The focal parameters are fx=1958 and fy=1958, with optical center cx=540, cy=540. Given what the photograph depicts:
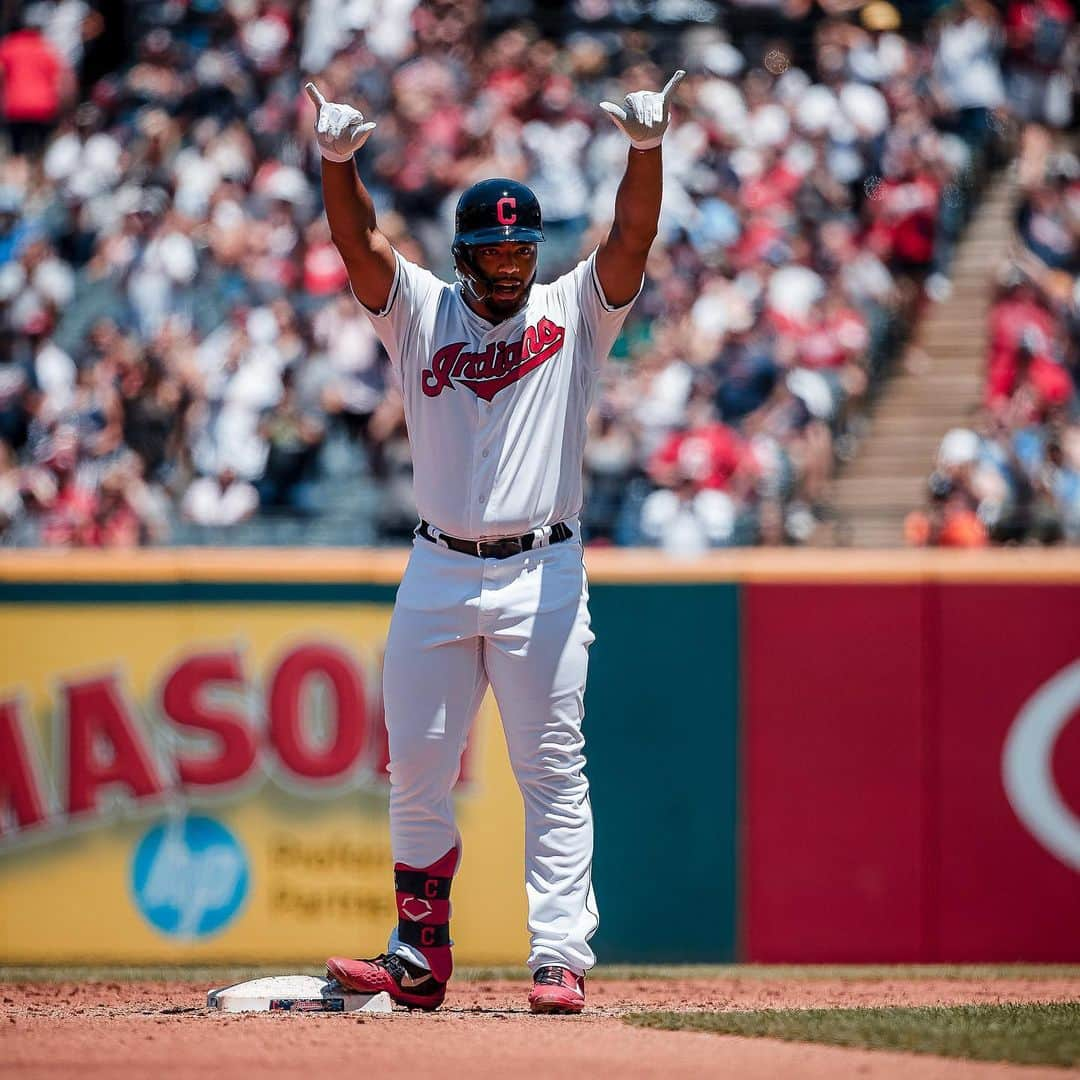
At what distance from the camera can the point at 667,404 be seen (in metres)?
11.4

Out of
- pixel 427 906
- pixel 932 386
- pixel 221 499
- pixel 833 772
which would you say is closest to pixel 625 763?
pixel 833 772

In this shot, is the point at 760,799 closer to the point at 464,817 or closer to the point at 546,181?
the point at 464,817

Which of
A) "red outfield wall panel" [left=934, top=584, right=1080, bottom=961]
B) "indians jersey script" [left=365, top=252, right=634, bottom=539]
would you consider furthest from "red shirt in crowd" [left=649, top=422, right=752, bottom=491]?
"indians jersey script" [left=365, top=252, right=634, bottom=539]

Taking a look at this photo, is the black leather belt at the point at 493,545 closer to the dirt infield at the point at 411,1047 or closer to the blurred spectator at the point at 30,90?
the dirt infield at the point at 411,1047

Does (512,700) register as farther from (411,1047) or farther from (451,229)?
(451,229)

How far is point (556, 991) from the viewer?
18.4 feet

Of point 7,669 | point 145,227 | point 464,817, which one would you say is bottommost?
point 464,817

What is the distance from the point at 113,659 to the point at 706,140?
7317 millimetres

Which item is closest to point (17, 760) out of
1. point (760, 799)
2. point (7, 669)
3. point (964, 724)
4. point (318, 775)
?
point (7, 669)

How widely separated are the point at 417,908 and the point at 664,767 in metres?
2.51

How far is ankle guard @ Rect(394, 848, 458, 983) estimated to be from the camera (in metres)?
5.76

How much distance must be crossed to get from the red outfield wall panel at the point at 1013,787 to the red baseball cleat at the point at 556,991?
9.20ft

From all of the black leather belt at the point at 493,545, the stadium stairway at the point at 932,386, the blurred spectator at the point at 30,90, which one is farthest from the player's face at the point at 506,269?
the blurred spectator at the point at 30,90

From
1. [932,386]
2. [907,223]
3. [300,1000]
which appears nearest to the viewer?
[300,1000]
